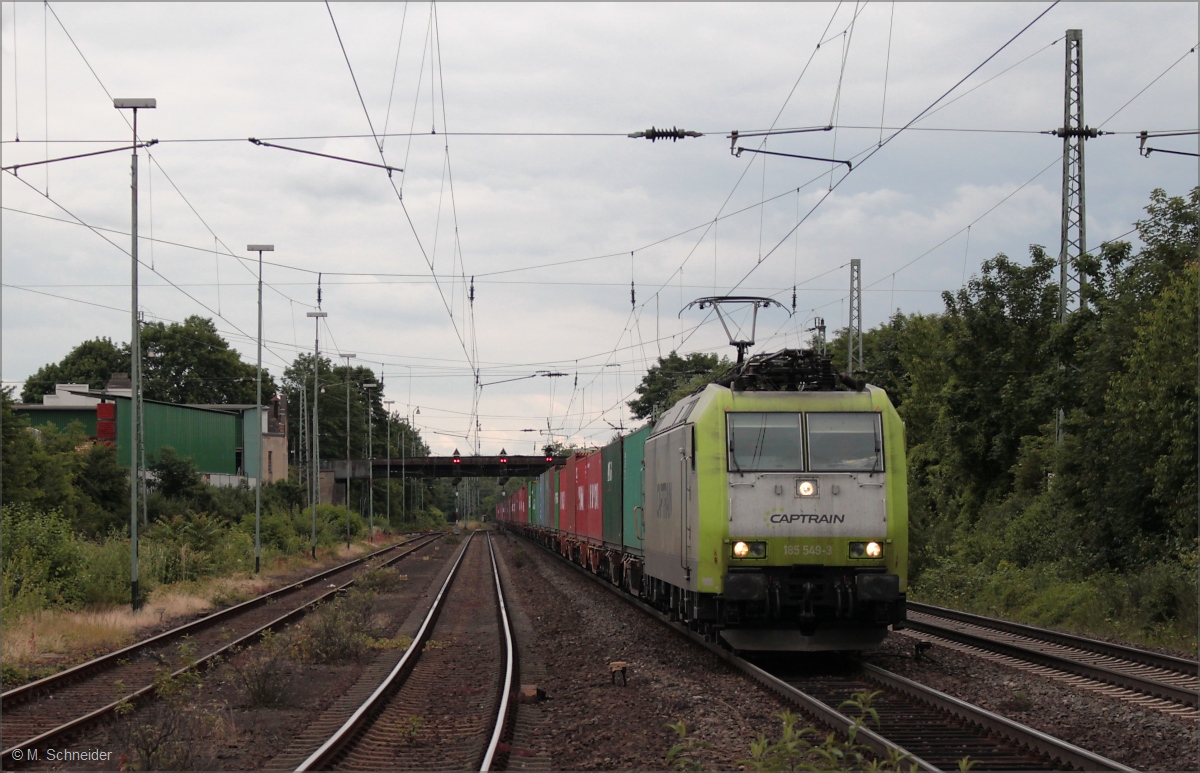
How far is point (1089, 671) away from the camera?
11828 mm

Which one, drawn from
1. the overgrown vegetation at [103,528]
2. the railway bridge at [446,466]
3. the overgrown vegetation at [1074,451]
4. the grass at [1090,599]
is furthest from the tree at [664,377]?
the grass at [1090,599]

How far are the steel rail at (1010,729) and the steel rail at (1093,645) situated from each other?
10.2 feet

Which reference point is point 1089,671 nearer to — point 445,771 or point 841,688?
point 841,688

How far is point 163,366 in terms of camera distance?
291ft

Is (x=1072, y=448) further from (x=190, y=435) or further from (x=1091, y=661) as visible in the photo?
(x=190, y=435)

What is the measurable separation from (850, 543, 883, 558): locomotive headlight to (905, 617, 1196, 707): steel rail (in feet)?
8.45

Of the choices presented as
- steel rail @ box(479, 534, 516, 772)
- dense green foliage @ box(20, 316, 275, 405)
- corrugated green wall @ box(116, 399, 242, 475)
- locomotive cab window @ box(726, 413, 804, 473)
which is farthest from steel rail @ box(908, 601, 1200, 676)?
dense green foliage @ box(20, 316, 275, 405)

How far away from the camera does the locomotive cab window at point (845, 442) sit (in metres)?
12.3

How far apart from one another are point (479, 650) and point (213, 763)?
7582 mm

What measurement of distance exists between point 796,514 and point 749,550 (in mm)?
671

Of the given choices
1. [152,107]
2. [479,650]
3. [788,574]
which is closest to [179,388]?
[152,107]

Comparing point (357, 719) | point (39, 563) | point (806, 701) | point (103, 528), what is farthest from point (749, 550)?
point (103, 528)

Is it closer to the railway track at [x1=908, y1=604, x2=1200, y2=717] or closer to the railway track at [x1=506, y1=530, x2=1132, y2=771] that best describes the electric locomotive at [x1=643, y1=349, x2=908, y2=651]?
the railway track at [x1=506, y1=530, x2=1132, y2=771]

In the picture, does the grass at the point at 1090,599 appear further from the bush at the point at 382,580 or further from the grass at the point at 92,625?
the grass at the point at 92,625
